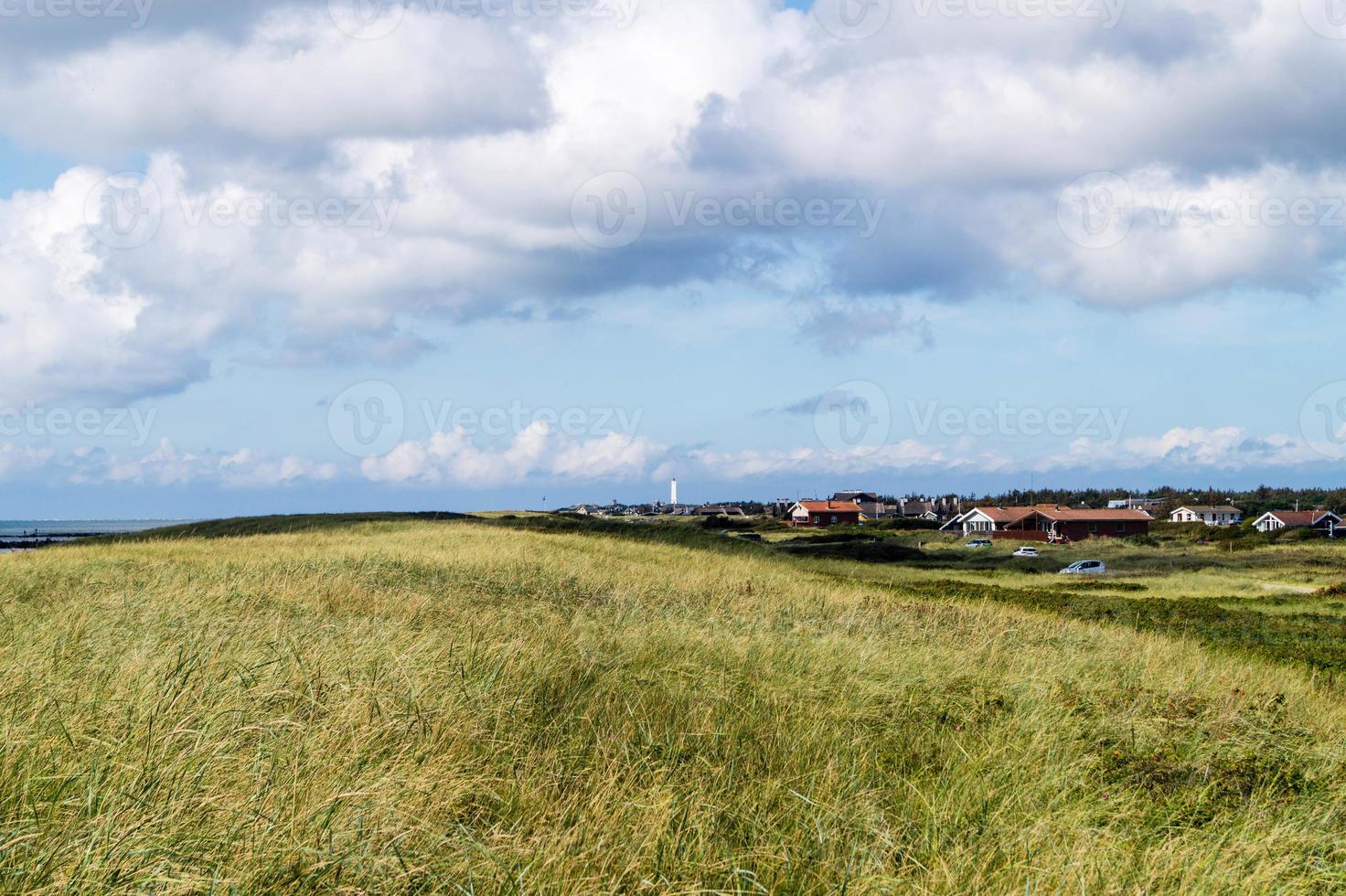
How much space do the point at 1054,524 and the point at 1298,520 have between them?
3558 cm

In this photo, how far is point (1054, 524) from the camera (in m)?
95.2

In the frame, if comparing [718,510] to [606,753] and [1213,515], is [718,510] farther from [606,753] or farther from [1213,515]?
[606,753]

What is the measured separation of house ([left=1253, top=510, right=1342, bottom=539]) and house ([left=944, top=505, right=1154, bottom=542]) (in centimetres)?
1518

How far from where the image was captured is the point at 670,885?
4.46 metres

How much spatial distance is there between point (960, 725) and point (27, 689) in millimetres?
7168

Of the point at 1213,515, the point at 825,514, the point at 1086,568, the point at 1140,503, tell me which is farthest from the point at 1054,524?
the point at 1140,503

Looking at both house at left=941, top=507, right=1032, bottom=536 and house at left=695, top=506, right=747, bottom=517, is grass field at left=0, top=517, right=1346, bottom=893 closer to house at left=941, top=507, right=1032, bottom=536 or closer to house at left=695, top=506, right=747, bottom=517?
house at left=941, top=507, right=1032, bottom=536

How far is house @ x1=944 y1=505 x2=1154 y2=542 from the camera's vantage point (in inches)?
3755

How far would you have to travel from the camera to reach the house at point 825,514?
121062mm

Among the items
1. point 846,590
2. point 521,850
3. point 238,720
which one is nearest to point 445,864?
point 521,850

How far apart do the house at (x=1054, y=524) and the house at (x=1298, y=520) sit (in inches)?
598

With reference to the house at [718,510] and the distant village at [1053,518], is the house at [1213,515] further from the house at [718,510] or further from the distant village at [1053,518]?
the house at [718,510]

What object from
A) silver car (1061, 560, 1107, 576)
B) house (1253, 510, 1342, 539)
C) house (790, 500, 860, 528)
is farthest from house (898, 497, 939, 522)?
silver car (1061, 560, 1107, 576)

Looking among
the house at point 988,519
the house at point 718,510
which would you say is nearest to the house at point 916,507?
the house at point 718,510
